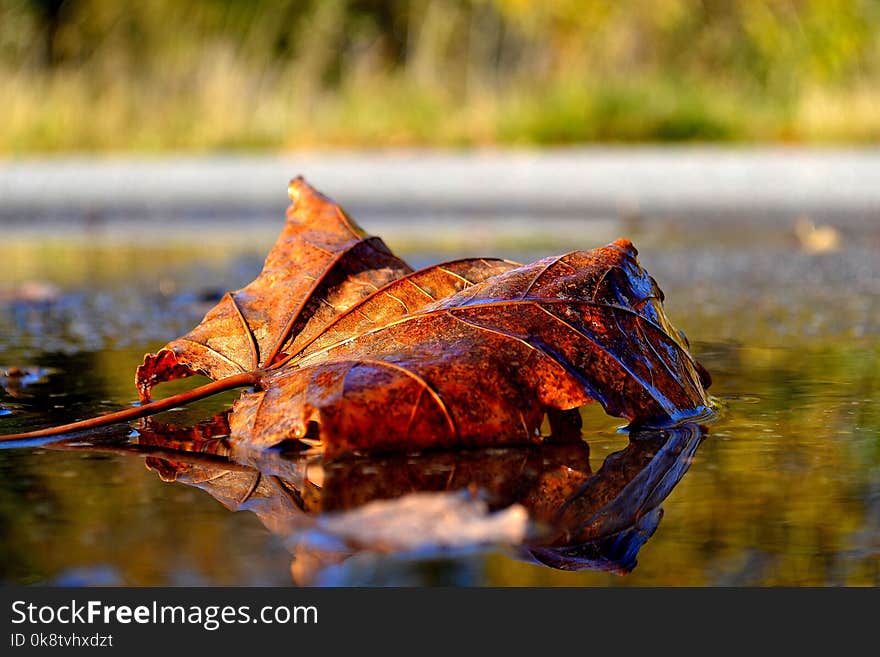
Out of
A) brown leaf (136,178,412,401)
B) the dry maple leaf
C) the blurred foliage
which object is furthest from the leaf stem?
the blurred foliage

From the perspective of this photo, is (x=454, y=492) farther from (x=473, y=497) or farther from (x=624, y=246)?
(x=624, y=246)

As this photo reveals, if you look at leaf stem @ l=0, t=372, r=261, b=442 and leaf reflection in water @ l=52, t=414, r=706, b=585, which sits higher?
leaf stem @ l=0, t=372, r=261, b=442

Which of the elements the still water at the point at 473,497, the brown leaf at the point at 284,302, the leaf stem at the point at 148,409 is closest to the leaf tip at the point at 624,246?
the still water at the point at 473,497

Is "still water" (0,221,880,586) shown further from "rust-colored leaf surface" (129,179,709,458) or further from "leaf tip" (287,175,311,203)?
"leaf tip" (287,175,311,203)

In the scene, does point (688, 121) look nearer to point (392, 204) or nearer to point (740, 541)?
point (392, 204)

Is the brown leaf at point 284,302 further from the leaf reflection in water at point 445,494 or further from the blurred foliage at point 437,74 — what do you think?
the blurred foliage at point 437,74

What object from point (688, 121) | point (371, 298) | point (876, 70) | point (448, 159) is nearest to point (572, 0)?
point (876, 70)

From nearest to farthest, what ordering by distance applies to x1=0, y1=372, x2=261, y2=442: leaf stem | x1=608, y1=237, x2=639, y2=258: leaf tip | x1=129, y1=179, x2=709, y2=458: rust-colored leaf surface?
x1=129, y1=179, x2=709, y2=458: rust-colored leaf surface < x1=0, y1=372, x2=261, y2=442: leaf stem < x1=608, y1=237, x2=639, y2=258: leaf tip
